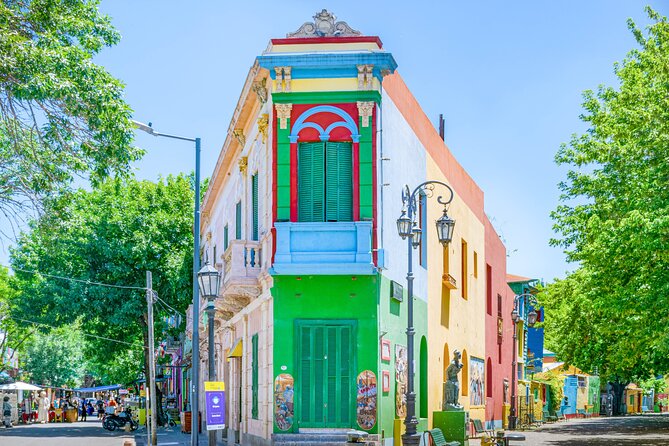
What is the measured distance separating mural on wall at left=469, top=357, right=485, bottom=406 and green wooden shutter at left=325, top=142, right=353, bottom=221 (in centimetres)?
1437

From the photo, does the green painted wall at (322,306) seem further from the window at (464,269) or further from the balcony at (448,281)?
the window at (464,269)

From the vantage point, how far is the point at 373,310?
810 inches

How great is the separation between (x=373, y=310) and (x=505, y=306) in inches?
1009

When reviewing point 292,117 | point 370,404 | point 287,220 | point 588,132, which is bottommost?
point 370,404

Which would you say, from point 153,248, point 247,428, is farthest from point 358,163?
point 153,248

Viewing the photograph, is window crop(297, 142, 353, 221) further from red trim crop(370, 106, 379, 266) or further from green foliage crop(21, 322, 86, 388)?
green foliage crop(21, 322, 86, 388)

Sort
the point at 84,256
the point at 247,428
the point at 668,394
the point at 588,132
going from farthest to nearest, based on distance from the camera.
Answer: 1. the point at 668,394
2. the point at 84,256
3. the point at 588,132
4. the point at 247,428

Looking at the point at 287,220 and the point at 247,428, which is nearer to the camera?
the point at 287,220

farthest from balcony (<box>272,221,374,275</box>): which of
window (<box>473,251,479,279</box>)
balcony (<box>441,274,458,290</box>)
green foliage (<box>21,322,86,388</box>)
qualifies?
green foliage (<box>21,322,86,388</box>)

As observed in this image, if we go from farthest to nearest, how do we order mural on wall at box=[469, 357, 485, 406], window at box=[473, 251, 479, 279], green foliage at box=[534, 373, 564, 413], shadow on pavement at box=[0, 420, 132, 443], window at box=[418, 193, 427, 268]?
1. green foliage at box=[534, 373, 564, 413]
2. shadow on pavement at box=[0, 420, 132, 443]
3. window at box=[473, 251, 479, 279]
4. mural on wall at box=[469, 357, 485, 406]
5. window at box=[418, 193, 427, 268]

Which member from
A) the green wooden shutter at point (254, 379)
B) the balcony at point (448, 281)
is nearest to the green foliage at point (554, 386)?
the balcony at point (448, 281)

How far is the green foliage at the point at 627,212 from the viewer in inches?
1046

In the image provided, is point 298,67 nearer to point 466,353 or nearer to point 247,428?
point 247,428

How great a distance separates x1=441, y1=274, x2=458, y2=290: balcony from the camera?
29188 millimetres
